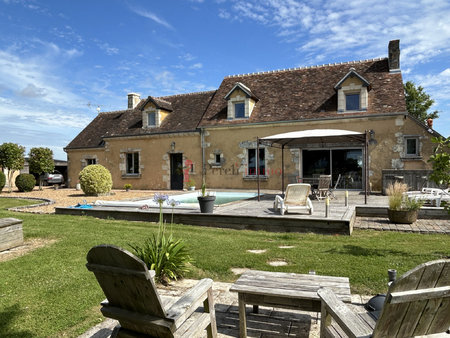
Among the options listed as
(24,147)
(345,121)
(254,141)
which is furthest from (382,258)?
(24,147)

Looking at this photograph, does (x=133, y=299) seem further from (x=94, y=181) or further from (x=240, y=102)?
(x=240, y=102)

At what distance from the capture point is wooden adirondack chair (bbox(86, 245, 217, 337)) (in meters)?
1.99

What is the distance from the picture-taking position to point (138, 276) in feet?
6.47

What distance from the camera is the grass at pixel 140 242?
10.9ft

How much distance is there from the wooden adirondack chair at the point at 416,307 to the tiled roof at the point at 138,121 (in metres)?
17.1

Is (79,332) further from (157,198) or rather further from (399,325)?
(399,325)

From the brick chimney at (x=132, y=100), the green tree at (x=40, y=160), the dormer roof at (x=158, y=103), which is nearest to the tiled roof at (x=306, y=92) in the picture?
the dormer roof at (x=158, y=103)

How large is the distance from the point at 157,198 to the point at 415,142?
13577 mm

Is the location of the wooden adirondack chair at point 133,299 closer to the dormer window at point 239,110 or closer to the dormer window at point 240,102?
the dormer window at point 240,102

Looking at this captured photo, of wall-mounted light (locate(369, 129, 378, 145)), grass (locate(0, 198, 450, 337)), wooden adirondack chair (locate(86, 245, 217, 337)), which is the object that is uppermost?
wall-mounted light (locate(369, 129, 378, 145))

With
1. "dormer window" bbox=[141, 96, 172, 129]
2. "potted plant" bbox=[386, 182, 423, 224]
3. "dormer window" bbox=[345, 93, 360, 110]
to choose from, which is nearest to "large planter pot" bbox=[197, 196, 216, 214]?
"potted plant" bbox=[386, 182, 423, 224]

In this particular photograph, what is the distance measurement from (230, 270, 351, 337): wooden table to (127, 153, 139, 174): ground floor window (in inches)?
735

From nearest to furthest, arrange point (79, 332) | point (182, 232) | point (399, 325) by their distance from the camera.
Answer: point (399, 325) → point (79, 332) → point (182, 232)

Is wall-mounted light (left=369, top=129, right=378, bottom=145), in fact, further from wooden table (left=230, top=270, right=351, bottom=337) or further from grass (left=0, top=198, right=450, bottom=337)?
wooden table (left=230, top=270, right=351, bottom=337)
